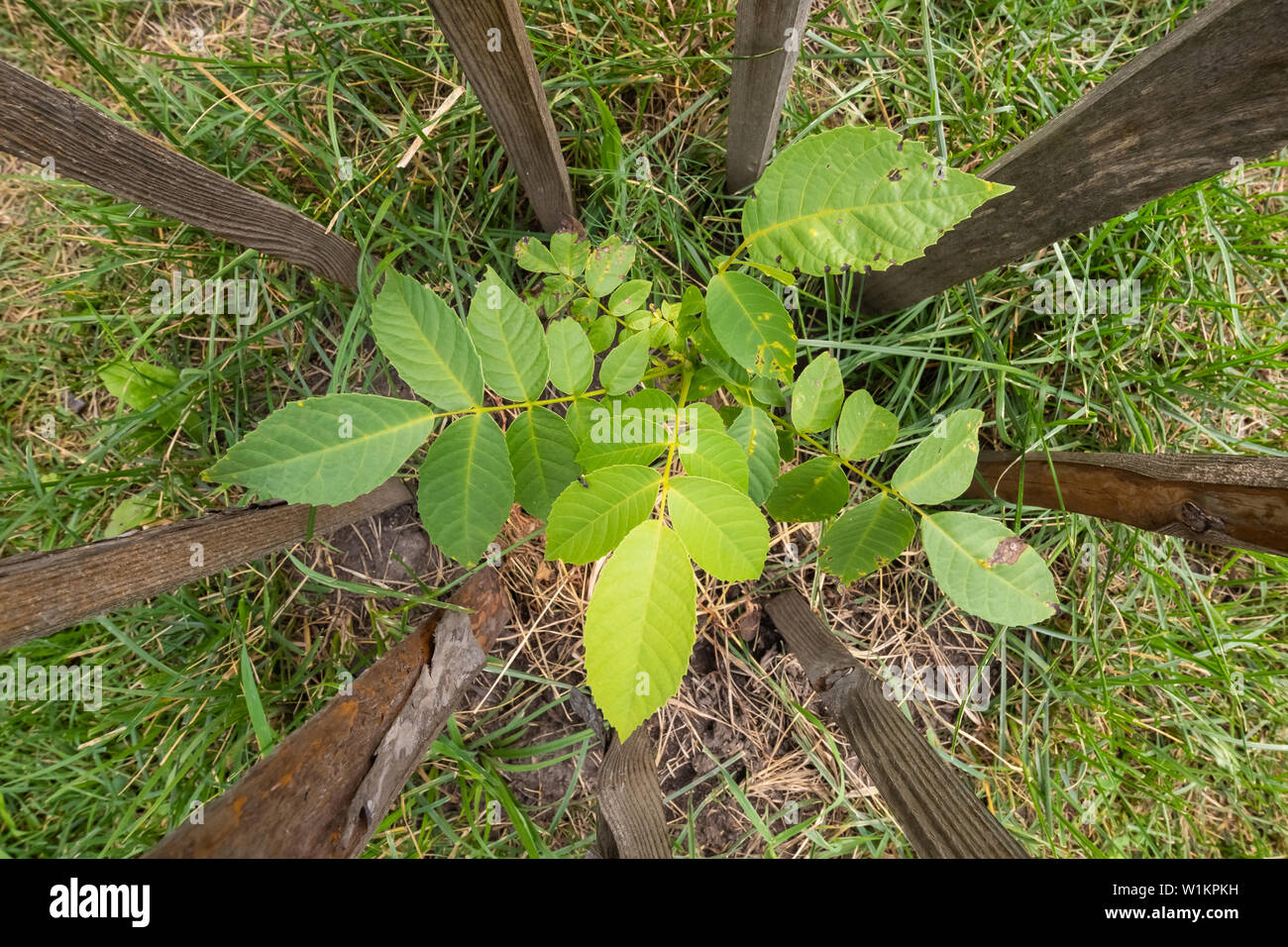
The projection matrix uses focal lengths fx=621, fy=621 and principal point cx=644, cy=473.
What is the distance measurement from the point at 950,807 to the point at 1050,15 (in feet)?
6.61

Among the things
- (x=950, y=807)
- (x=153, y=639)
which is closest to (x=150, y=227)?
(x=153, y=639)

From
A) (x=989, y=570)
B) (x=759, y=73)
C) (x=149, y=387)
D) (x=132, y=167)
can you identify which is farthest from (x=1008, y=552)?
(x=149, y=387)

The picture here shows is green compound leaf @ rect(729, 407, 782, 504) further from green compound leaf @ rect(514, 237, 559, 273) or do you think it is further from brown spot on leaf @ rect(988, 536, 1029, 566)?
green compound leaf @ rect(514, 237, 559, 273)

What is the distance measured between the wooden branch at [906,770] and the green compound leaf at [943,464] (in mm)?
405

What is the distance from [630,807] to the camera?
4.07 feet

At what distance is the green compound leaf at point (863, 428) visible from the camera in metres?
1.00

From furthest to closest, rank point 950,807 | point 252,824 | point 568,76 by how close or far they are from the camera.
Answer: point 568,76, point 950,807, point 252,824

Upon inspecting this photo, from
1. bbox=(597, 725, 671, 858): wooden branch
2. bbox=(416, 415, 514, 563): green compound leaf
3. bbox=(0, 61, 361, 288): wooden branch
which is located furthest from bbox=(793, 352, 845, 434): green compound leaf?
bbox=(0, 61, 361, 288): wooden branch

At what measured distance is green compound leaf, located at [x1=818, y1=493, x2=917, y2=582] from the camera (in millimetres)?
1002

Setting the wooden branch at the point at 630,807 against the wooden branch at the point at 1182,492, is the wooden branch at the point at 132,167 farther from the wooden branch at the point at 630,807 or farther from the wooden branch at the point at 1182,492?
the wooden branch at the point at 1182,492

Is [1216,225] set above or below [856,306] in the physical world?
above

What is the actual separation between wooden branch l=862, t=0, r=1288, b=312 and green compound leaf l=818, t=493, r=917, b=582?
1.82 ft
